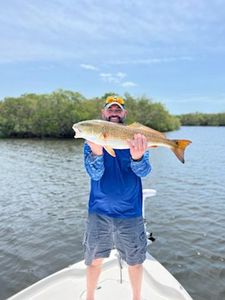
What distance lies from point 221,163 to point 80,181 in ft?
31.8

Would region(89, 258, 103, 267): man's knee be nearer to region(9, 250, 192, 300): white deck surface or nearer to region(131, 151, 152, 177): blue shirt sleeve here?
region(9, 250, 192, 300): white deck surface

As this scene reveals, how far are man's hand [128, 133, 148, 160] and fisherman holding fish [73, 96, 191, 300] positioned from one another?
1 cm

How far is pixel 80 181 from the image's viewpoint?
1698cm

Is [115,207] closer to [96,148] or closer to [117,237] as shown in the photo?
[117,237]

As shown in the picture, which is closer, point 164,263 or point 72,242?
point 164,263

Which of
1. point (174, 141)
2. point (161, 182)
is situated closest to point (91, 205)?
point (174, 141)

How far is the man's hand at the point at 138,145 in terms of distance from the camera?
3518mm

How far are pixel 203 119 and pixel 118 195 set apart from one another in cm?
12427

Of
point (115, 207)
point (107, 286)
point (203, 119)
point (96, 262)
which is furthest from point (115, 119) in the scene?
point (203, 119)

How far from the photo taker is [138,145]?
3.52 m

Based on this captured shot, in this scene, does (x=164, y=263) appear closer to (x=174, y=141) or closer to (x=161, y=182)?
(x=174, y=141)

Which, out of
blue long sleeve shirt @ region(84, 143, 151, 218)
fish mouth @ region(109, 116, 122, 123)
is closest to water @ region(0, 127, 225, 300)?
blue long sleeve shirt @ region(84, 143, 151, 218)

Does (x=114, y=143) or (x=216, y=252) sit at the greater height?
(x=114, y=143)

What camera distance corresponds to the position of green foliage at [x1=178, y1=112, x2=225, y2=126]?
118 meters
